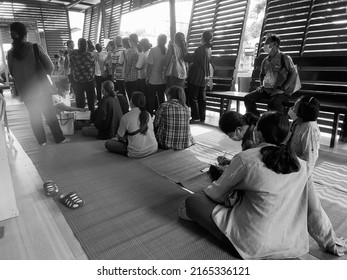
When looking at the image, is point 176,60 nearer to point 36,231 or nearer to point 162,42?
point 162,42

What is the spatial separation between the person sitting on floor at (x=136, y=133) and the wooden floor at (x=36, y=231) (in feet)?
3.27

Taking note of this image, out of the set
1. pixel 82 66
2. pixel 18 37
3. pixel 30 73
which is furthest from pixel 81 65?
pixel 18 37

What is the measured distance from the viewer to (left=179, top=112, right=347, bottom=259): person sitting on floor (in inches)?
50.1

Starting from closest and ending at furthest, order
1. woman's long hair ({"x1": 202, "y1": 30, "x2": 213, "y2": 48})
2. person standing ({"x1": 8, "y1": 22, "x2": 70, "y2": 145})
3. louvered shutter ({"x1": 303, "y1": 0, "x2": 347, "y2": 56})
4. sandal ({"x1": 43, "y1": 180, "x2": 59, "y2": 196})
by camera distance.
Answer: sandal ({"x1": 43, "y1": 180, "x2": 59, "y2": 196}), person standing ({"x1": 8, "y1": 22, "x2": 70, "y2": 145}), louvered shutter ({"x1": 303, "y1": 0, "x2": 347, "y2": 56}), woman's long hair ({"x1": 202, "y1": 30, "x2": 213, "y2": 48})

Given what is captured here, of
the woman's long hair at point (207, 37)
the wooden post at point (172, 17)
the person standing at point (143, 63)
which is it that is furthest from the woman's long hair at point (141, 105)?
the wooden post at point (172, 17)

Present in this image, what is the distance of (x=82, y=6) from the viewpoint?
10.9m

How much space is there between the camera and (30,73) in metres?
3.06

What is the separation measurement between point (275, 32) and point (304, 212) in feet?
13.5

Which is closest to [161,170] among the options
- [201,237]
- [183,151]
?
[183,151]

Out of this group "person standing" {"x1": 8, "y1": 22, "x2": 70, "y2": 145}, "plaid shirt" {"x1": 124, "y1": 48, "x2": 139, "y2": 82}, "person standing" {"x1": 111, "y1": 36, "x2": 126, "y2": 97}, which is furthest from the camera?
"person standing" {"x1": 111, "y1": 36, "x2": 126, "y2": 97}

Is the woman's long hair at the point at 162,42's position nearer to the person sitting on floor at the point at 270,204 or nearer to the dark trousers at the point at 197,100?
the dark trousers at the point at 197,100

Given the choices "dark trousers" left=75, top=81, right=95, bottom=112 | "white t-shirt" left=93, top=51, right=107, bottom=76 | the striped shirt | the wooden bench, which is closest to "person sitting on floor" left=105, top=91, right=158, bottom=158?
the striped shirt

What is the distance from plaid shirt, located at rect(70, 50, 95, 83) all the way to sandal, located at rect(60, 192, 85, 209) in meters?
3.30

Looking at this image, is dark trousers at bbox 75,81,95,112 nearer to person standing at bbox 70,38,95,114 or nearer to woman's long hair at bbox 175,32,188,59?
person standing at bbox 70,38,95,114
